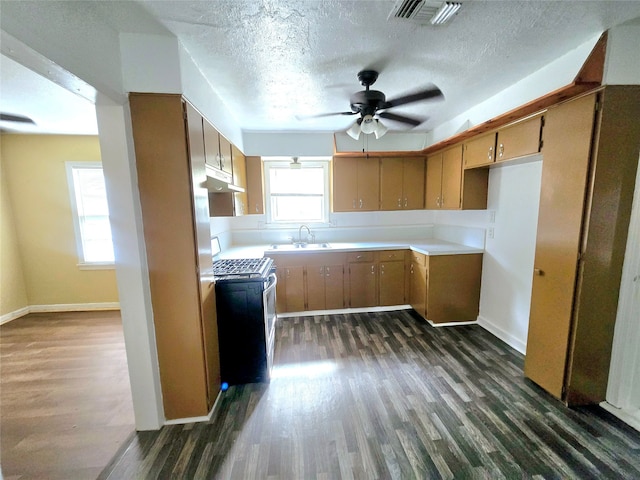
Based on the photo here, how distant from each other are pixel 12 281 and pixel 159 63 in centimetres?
413

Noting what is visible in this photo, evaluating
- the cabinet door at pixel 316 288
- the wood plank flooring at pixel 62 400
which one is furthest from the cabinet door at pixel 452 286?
the wood plank flooring at pixel 62 400

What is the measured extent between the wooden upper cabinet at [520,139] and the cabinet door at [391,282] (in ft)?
5.50

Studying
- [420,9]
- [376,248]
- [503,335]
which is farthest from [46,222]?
[503,335]

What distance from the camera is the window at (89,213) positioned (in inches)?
136

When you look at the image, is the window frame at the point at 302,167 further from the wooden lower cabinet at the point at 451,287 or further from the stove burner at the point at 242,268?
the wooden lower cabinet at the point at 451,287

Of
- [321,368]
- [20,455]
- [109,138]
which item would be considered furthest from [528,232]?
[20,455]

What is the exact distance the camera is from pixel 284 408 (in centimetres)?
182

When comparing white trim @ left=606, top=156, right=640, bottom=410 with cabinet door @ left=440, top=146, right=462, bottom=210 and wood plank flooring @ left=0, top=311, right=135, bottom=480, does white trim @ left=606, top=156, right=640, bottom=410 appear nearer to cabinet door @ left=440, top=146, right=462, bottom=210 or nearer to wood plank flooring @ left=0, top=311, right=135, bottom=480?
cabinet door @ left=440, top=146, right=462, bottom=210

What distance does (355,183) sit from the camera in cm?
356

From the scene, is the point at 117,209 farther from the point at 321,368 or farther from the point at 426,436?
the point at 426,436

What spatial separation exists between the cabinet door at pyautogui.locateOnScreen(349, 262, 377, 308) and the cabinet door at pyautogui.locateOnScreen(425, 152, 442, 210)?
3.99 feet

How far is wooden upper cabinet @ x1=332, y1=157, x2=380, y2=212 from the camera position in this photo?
3527 mm

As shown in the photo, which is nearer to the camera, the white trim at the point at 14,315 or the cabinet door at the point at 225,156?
the cabinet door at the point at 225,156

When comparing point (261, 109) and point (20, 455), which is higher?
point (261, 109)
